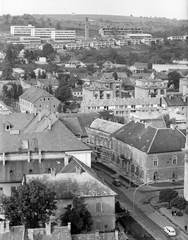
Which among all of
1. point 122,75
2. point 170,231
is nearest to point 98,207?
point 170,231

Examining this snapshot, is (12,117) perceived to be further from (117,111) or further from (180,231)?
(117,111)

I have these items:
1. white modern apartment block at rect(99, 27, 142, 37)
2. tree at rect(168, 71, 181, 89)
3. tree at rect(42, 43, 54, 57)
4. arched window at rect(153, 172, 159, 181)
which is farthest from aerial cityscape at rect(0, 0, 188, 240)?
white modern apartment block at rect(99, 27, 142, 37)

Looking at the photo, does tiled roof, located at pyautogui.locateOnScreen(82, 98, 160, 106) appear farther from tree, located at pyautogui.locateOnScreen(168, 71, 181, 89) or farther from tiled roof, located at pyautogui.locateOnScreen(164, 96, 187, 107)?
tree, located at pyautogui.locateOnScreen(168, 71, 181, 89)

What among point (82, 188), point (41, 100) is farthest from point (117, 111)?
point (82, 188)

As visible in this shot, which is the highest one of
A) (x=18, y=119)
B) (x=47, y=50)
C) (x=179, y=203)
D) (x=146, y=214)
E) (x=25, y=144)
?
(x=47, y=50)

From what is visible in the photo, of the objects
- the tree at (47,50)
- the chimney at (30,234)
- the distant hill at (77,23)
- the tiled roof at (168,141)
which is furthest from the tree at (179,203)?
the distant hill at (77,23)

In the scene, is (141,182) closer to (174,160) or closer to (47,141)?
(174,160)
